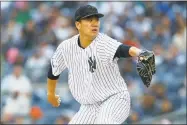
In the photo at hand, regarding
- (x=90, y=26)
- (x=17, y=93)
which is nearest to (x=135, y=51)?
(x=90, y=26)

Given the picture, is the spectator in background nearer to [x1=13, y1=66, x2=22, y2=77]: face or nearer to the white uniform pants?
[x1=13, y1=66, x2=22, y2=77]: face

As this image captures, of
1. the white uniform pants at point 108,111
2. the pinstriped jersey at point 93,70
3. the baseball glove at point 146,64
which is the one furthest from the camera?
the pinstriped jersey at point 93,70

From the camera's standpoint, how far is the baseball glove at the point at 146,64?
16.9 feet

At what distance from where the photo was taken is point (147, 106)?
1004 cm

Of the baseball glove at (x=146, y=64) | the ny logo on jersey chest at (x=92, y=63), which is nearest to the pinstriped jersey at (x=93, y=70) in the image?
the ny logo on jersey chest at (x=92, y=63)

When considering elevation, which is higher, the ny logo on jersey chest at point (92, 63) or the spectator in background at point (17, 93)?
the ny logo on jersey chest at point (92, 63)

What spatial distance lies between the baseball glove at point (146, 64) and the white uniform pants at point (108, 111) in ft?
1.30

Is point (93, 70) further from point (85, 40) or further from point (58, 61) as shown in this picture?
point (58, 61)

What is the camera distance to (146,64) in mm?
5188

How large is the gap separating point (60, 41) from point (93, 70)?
204 inches

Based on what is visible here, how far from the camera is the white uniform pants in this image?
5414 millimetres

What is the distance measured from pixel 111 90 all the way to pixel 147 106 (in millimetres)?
4433

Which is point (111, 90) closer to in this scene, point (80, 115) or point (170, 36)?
point (80, 115)

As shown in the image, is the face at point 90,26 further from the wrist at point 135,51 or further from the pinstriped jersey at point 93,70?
the wrist at point 135,51
